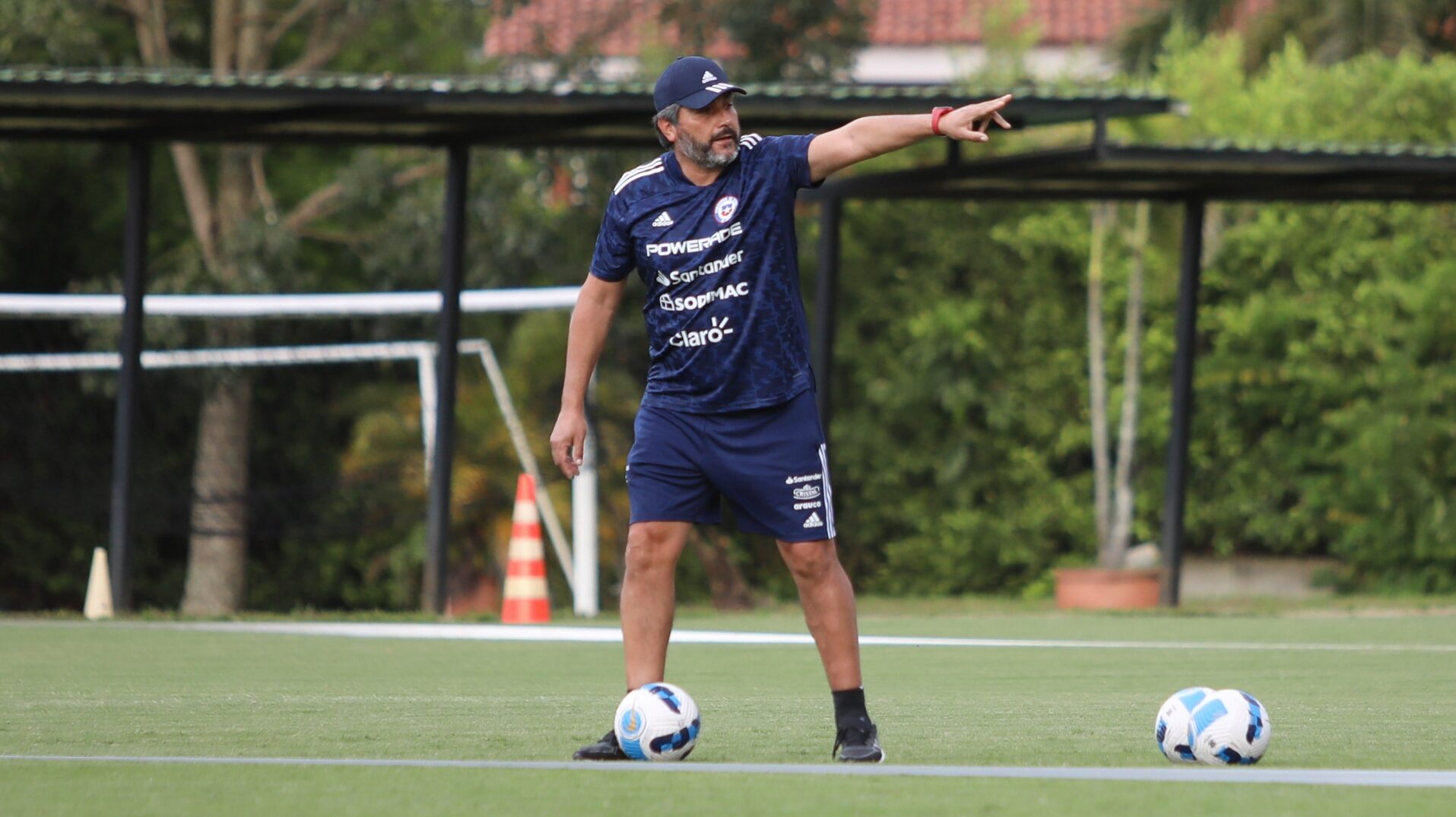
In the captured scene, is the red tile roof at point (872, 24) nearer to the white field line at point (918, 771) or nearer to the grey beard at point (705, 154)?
the grey beard at point (705, 154)

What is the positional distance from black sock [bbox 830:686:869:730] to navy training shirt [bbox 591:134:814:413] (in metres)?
0.82

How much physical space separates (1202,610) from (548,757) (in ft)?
35.4

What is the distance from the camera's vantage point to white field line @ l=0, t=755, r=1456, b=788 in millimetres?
5070

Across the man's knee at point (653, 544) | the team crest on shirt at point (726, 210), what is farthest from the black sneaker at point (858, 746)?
the team crest on shirt at point (726, 210)

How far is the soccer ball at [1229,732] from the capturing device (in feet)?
A: 18.0

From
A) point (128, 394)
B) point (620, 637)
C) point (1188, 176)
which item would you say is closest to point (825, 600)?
point (620, 637)

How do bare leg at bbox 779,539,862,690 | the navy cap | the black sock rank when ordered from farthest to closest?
bare leg at bbox 779,539,862,690
the navy cap
the black sock

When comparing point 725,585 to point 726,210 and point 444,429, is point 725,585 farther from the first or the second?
point 726,210

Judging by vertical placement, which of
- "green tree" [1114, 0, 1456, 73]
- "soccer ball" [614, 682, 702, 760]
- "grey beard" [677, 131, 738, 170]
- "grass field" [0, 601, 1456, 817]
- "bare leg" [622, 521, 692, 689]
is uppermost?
"green tree" [1114, 0, 1456, 73]

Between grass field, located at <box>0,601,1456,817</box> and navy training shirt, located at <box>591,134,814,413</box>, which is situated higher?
navy training shirt, located at <box>591,134,814,413</box>

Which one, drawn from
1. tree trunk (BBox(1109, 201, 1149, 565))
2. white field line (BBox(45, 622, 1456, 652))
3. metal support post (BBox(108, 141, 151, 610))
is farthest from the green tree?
white field line (BBox(45, 622, 1456, 652))

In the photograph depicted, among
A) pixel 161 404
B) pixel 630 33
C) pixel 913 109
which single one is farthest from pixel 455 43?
pixel 913 109

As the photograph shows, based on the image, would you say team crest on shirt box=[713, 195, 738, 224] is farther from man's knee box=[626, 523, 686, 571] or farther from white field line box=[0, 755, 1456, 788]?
white field line box=[0, 755, 1456, 788]

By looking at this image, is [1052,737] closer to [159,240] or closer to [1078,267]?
[1078,267]
